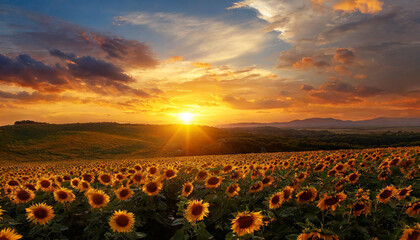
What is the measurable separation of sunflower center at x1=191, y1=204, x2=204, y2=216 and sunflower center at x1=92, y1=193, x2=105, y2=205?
77.6 inches

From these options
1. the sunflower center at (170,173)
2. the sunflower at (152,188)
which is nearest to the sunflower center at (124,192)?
the sunflower at (152,188)

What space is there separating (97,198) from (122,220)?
1.05 metres

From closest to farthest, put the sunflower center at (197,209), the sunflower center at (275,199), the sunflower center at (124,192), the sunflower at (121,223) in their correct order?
the sunflower at (121,223)
the sunflower center at (197,209)
the sunflower center at (275,199)
the sunflower center at (124,192)

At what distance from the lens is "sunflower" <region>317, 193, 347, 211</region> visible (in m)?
4.22

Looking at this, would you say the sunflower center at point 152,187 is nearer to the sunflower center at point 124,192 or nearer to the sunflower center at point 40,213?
the sunflower center at point 124,192

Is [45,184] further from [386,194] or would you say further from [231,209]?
[386,194]

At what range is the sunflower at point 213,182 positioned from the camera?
5878mm

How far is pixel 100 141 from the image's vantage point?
3248 inches

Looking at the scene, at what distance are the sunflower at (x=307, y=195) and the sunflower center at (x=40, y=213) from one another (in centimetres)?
475

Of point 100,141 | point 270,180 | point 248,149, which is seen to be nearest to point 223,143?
point 248,149

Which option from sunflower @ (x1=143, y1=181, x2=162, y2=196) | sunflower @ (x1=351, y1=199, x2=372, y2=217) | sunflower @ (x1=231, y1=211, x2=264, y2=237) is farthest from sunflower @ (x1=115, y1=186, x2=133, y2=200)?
sunflower @ (x1=351, y1=199, x2=372, y2=217)

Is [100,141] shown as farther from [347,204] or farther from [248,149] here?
[347,204]

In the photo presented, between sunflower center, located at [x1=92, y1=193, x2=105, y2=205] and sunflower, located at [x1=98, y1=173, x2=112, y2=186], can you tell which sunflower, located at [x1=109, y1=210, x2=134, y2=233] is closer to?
sunflower center, located at [x1=92, y1=193, x2=105, y2=205]

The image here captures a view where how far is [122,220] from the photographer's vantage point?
14.6 ft
